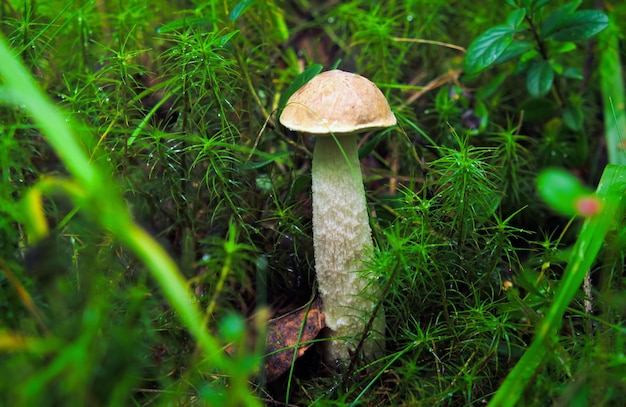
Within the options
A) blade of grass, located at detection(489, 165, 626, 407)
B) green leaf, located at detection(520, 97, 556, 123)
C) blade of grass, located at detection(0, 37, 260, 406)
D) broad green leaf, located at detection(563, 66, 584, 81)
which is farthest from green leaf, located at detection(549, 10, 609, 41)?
blade of grass, located at detection(0, 37, 260, 406)

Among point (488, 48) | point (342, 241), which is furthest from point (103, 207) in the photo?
point (488, 48)

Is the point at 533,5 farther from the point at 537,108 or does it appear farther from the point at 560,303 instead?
the point at 560,303

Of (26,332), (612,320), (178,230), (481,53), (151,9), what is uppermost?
(151,9)

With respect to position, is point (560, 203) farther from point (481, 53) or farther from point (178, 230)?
point (178, 230)

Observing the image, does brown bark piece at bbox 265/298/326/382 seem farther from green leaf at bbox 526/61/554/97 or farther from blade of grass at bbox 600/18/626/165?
blade of grass at bbox 600/18/626/165

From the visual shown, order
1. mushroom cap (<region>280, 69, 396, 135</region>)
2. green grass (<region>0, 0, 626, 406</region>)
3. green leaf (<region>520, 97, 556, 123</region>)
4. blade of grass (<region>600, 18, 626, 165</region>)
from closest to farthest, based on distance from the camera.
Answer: green grass (<region>0, 0, 626, 406</region>) → mushroom cap (<region>280, 69, 396, 135</region>) → green leaf (<region>520, 97, 556, 123</region>) → blade of grass (<region>600, 18, 626, 165</region>)

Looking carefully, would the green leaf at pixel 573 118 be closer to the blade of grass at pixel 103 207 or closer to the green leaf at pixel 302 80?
the green leaf at pixel 302 80

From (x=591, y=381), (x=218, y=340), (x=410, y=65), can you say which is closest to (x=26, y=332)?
(x=218, y=340)
